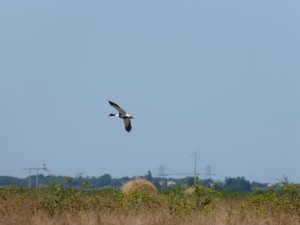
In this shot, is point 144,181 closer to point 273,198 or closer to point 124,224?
point 273,198

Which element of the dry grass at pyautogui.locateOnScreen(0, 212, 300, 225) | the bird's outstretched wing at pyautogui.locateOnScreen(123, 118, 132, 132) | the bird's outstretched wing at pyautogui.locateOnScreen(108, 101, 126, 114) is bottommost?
the dry grass at pyautogui.locateOnScreen(0, 212, 300, 225)

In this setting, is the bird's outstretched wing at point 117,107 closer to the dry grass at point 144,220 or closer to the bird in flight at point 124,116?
the bird in flight at point 124,116

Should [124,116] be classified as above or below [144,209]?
above

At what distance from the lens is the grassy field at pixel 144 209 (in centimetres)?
1423

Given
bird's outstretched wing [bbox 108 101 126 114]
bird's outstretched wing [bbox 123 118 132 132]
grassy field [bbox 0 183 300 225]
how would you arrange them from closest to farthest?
grassy field [bbox 0 183 300 225] < bird's outstretched wing [bbox 108 101 126 114] < bird's outstretched wing [bbox 123 118 132 132]

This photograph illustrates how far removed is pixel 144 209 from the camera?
16672mm

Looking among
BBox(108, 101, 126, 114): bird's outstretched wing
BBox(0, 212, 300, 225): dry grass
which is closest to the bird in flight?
BBox(108, 101, 126, 114): bird's outstretched wing

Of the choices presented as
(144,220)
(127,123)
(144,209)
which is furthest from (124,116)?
(144,220)

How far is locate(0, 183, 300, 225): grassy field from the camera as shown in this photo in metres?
14.2

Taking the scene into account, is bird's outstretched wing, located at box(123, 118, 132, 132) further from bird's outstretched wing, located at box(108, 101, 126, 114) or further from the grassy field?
the grassy field

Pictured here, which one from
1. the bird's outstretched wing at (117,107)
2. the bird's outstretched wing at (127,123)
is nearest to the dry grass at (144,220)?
the bird's outstretched wing at (117,107)

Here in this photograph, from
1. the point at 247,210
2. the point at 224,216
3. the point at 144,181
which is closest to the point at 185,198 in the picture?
the point at 247,210

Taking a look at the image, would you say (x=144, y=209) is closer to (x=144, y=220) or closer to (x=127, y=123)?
(x=144, y=220)

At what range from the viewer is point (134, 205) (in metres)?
17.5
